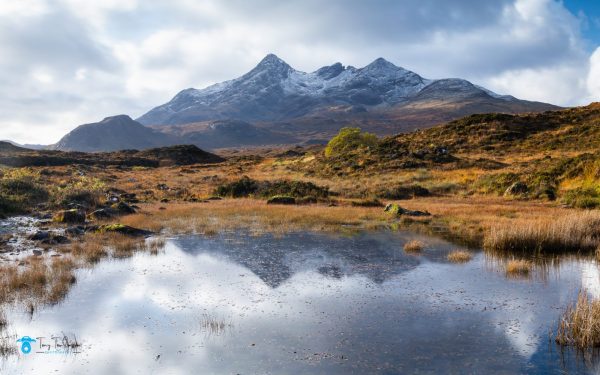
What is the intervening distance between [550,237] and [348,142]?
63.5 metres

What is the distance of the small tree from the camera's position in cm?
8138

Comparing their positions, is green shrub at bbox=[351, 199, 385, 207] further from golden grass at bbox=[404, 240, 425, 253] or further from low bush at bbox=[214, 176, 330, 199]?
golden grass at bbox=[404, 240, 425, 253]

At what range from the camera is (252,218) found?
103 feet

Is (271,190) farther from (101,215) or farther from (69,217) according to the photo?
(69,217)

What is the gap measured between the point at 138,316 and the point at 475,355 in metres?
8.84

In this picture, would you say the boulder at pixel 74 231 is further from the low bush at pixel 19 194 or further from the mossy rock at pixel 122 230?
the low bush at pixel 19 194

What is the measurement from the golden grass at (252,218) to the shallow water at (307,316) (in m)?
7.42

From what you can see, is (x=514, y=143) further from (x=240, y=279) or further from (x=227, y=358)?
(x=227, y=358)

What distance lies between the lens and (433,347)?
10.8 meters

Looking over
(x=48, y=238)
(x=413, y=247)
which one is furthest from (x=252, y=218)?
(x=413, y=247)

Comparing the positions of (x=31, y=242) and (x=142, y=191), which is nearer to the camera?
(x=31, y=242)

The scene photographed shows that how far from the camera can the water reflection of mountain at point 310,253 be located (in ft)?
58.3

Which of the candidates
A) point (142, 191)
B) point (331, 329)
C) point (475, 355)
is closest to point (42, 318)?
point (331, 329)

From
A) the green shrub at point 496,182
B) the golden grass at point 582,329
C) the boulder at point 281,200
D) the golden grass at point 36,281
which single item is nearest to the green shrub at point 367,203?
the boulder at point 281,200
